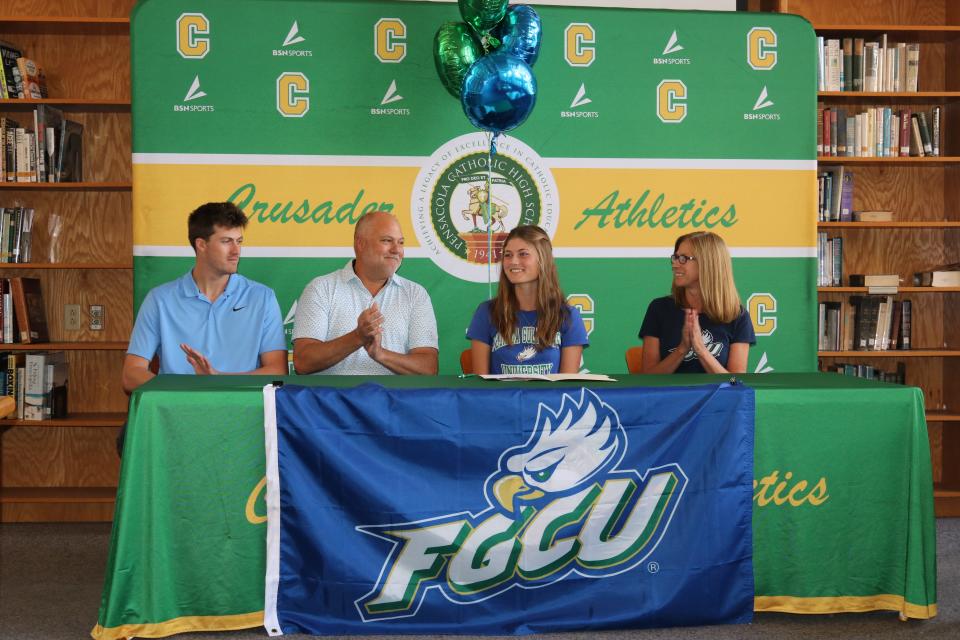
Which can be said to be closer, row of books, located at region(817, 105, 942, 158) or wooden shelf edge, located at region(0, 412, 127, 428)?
wooden shelf edge, located at region(0, 412, 127, 428)

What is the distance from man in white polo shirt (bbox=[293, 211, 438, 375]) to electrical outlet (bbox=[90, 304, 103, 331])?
181cm

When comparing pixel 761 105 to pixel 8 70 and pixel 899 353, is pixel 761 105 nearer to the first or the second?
pixel 899 353

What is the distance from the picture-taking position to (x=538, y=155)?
175 inches

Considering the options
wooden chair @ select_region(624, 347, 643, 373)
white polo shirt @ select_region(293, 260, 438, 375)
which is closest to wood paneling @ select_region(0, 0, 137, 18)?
white polo shirt @ select_region(293, 260, 438, 375)

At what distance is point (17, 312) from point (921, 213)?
483cm

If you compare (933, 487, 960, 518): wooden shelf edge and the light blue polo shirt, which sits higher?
the light blue polo shirt

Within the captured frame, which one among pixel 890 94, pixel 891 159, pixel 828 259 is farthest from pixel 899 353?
pixel 890 94

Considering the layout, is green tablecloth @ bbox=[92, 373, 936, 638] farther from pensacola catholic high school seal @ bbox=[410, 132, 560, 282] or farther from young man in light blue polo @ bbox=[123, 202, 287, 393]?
pensacola catholic high school seal @ bbox=[410, 132, 560, 282]

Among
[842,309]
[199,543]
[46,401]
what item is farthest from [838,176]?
[46,401]

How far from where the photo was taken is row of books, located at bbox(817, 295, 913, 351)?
5156 millimetres

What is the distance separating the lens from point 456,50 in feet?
13.2

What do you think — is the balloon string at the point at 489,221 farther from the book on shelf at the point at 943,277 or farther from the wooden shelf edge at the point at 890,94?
the book on shelf at the point at 943,277

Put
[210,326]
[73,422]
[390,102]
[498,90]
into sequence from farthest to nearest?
[73,422] → [390,102] → [498,90] → [210,326]

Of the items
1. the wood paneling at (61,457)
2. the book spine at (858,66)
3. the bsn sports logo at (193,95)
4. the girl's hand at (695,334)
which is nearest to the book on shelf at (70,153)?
the bsn sports logo at (193,95)
